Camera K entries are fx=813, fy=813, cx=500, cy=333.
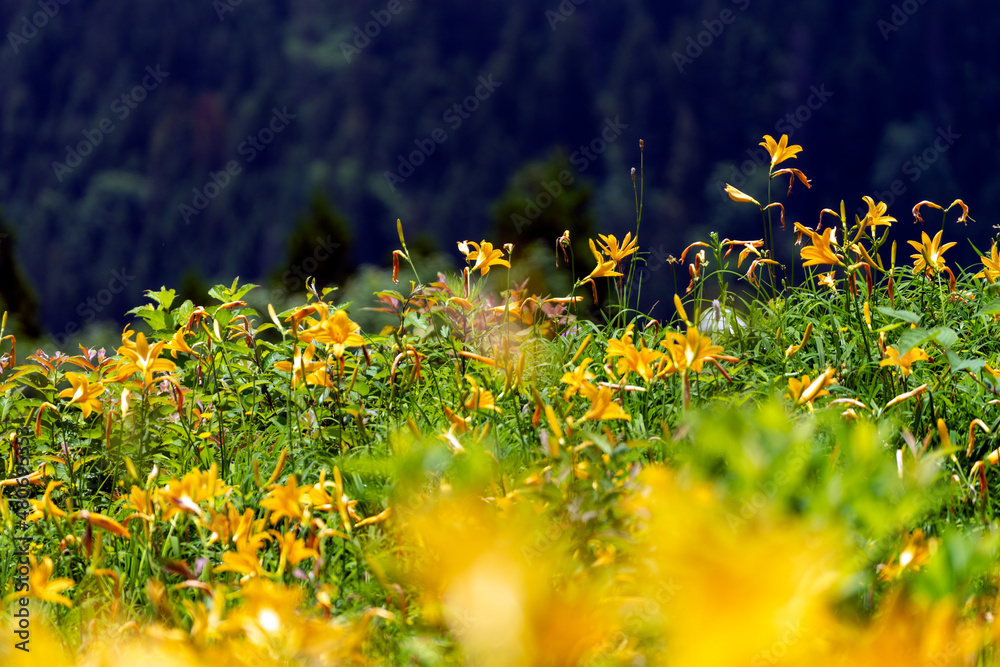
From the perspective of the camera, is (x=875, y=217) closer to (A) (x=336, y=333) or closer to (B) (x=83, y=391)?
(A) (x=336, y=333)

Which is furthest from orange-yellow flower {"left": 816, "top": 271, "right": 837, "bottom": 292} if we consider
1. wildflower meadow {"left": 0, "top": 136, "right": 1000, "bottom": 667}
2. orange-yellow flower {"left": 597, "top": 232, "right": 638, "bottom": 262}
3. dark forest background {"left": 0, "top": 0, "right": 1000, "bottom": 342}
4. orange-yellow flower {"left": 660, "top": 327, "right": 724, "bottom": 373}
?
dark forest background {"left": 0, "top": 0, "right": 1000, "bottom": 342}

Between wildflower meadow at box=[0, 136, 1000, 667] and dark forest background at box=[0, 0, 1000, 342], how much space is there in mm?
58878

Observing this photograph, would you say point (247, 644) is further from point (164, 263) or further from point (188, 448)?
point (164, 263)

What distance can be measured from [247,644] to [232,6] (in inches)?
→ 3697

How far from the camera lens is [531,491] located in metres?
1.45

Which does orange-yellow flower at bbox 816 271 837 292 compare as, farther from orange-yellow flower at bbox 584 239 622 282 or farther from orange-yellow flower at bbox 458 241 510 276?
orange-yellow flower at bbox 458 241 510 276

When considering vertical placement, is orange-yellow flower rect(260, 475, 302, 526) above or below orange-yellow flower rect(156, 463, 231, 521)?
above

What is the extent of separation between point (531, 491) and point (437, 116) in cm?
7478

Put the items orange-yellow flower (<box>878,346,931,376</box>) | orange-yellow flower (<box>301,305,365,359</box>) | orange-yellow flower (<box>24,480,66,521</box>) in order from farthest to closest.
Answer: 1. orange-yellow flower (<box>878,346,931,376</box>)
2. orange-yellow flower (<box>301,305,365,359</box>)
3. orange-yellow flower (<box>24,480,66,521</box>)

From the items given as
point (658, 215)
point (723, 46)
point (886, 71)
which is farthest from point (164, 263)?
point (886, 71)

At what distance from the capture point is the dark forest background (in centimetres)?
6650

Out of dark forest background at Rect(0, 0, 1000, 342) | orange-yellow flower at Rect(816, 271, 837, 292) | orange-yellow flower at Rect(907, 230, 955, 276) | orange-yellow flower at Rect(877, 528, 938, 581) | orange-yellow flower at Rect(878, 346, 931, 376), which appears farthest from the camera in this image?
dark forest background at Rect(0, 0, 1000, 342)

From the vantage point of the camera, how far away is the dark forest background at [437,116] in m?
66.5

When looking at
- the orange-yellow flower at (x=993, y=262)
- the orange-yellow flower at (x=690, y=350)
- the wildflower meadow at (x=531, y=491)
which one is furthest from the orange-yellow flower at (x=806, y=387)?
the orange-yellow flower at (x=993, y=262)
